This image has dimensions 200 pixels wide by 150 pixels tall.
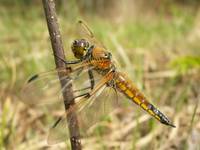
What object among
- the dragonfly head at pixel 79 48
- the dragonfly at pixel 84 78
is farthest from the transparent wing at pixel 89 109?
the dragonfly head at pixel 79 48

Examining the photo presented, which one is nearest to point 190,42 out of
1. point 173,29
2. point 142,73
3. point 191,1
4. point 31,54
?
point 173,29

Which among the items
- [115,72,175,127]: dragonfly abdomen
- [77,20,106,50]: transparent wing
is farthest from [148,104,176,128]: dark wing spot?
[77,20,106,50]: transparent wing

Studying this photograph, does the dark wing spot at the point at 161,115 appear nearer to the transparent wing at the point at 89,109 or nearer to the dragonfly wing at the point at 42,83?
the transparent wing at the point at 89,109

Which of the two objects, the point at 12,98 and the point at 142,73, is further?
the point at 142,73

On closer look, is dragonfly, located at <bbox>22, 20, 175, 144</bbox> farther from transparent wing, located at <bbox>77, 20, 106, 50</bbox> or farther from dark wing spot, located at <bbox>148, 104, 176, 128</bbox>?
dark wing spot, located at <bbox>148, 104, 176, 128</bbox>

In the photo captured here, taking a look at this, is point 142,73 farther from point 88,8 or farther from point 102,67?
point 88,8

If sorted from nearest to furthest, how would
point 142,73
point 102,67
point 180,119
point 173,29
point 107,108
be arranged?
point 102,67, point 107,108, point 180,119, point 142,73, point 173,29
